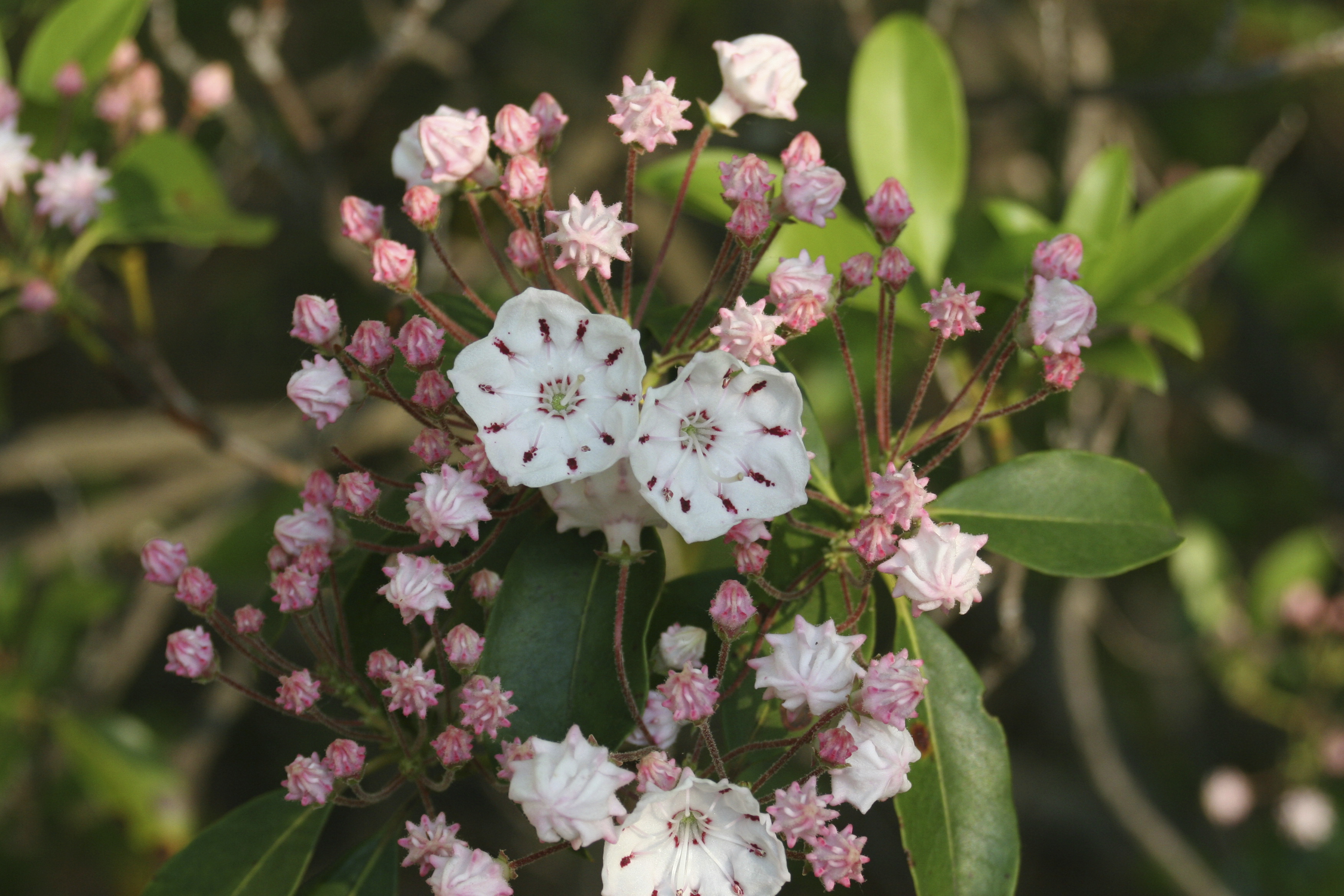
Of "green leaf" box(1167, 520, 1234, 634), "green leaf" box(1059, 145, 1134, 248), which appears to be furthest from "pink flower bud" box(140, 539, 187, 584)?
"green leaf" box(1167, 520, 1234, 634)

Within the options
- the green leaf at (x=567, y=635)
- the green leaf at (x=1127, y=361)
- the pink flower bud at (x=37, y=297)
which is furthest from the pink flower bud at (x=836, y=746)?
the pink flower bud at (x=37, y=297)

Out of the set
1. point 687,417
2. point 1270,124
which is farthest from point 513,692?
point 1270,124

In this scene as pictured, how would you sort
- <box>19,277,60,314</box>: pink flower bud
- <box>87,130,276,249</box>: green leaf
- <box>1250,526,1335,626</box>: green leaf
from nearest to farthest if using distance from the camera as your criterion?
<box>19,277,60,314</box>: pink flower bud → <box>87,130,276,249</box>: green leaf → <box>1250,526,1335,626</box>: green leaf

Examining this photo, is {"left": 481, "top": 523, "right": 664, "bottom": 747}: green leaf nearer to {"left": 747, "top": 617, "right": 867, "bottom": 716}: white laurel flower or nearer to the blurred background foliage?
{"left": 747, "top": 617, "right": 867, "bottom": 716}: white laurel flower

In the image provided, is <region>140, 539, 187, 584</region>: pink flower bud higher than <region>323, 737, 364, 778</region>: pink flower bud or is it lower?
higher

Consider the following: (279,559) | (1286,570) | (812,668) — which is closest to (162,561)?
(279,559)

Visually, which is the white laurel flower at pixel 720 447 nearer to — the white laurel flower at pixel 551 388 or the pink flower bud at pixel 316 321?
the white laurel flower at pixel 551 388
